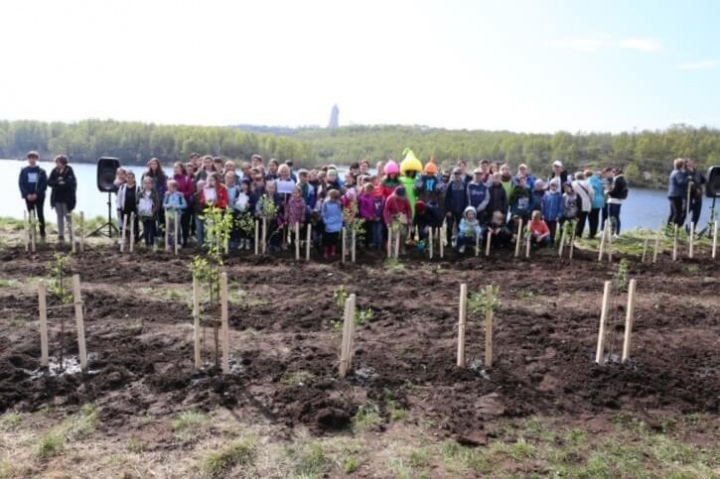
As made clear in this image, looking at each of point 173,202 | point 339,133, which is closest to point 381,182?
point 173,202

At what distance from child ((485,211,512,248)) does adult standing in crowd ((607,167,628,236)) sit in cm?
340

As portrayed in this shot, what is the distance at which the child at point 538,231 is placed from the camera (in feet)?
43.0

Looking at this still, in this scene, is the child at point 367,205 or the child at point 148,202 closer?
the child at point 367,205

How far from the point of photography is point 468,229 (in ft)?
40.8

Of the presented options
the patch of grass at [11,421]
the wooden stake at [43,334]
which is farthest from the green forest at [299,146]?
the patch of grass at [11,421]

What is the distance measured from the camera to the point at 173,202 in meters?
12.3

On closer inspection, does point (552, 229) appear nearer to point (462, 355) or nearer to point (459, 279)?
point (459, 279)

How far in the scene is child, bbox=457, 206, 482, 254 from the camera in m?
12.4

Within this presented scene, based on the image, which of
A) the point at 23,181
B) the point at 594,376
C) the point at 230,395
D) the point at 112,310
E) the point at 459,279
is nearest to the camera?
the point at 230,395

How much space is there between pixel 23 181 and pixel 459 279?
9.59 meters

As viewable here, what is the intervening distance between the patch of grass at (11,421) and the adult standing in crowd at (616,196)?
1332 centimetres

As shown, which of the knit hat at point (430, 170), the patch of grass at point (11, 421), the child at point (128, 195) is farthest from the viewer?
the knit hat at point (430, 170)

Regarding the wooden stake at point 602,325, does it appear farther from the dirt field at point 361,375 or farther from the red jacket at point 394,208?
the red jacket at point 394,208

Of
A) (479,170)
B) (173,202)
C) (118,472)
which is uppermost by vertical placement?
(479,170)
